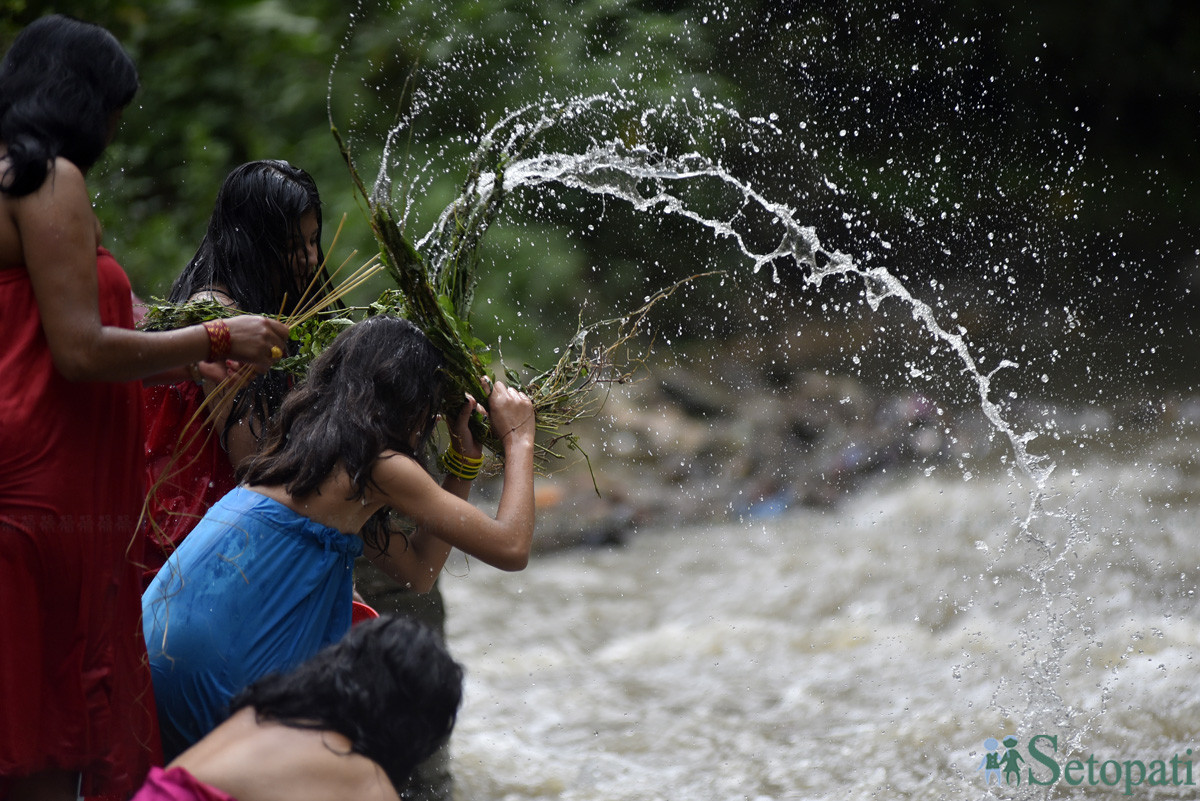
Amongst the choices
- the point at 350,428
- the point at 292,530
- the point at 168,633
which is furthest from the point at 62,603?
the point at 350,428

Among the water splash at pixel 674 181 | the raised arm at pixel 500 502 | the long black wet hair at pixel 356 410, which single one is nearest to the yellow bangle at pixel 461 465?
the raised arm at pixel 500 502

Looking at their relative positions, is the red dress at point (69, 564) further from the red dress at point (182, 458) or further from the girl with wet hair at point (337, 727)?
the red dress at point (182, 458)

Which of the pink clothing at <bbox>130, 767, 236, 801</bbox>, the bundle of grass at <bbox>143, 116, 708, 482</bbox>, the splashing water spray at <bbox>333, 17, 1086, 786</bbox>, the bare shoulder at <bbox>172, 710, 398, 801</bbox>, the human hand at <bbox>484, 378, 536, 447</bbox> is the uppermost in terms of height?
the splashing water spray at <bbox>333, 17, 1086, 786</bbox>

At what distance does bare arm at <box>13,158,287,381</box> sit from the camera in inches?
68.1

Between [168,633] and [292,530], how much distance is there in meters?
0.30

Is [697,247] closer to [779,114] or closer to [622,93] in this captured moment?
[779,114]

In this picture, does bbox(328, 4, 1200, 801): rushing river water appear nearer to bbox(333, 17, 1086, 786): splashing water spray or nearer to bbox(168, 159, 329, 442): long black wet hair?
bbox(333, 17, 1086, 786): splashing water spray

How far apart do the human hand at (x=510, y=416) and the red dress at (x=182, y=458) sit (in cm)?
66

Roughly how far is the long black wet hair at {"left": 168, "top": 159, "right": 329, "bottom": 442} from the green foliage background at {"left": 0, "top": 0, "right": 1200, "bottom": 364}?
420 centimetres

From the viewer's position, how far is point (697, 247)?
912cm

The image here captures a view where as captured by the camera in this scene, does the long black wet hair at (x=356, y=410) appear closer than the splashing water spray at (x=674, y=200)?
Yes

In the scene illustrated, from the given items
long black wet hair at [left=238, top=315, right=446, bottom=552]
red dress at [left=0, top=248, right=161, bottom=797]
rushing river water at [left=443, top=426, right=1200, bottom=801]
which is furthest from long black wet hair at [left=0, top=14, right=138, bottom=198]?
rushing river water at [left=443, top=426, right=1200, bottom=801]

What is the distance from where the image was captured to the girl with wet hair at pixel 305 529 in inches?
84.4

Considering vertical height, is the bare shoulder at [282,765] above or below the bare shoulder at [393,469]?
below
